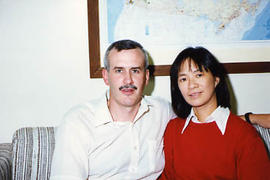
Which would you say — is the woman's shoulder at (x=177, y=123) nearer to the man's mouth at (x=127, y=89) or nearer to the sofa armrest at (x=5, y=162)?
the man's mouth at (x=127, y=89)

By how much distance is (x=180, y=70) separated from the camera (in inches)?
50.8

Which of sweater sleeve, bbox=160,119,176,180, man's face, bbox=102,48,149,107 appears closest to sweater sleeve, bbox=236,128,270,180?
sweater sleeve, bbox=160,119,176,180

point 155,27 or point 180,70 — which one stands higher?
point 155,27

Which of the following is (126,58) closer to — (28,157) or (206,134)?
(206,134)

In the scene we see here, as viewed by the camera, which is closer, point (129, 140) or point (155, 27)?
point (129, 140)

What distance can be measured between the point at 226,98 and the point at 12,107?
1536mm

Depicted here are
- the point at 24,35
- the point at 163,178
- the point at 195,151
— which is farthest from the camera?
the point at 24,35

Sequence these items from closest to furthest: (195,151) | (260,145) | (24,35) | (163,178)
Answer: (260,145), (195,151), (163,178), (24,35)

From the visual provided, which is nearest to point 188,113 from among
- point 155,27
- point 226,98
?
point 226,98

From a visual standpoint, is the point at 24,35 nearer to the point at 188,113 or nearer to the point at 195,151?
the point at 188,113

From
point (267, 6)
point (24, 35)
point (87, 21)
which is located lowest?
point (24, 35)

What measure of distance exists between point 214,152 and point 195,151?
10 centimetres

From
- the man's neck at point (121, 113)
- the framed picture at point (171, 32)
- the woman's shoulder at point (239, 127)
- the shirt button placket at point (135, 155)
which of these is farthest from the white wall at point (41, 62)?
the woman's shoulder at point (239, 127)

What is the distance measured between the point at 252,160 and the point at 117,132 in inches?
28.1
